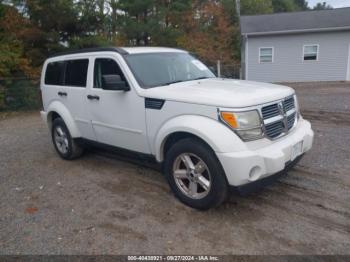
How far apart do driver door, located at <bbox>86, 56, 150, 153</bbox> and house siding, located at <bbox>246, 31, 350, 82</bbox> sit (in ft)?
52.7

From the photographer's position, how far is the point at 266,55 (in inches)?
744

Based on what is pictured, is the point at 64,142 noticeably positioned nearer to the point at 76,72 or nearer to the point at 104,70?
the point at 76,72

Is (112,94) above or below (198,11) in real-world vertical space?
below

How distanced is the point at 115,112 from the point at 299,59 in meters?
16.6

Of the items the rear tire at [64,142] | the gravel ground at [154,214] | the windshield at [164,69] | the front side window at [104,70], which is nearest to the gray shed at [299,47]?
the gravel ground at [154,214]

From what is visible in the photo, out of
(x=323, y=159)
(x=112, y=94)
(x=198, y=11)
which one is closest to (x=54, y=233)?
(x=112, y=94)

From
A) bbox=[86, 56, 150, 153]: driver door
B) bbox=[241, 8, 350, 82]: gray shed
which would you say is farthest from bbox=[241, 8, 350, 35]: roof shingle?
bbox=[86, 56, 150, 153]: driver door

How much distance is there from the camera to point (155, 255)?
114 inches

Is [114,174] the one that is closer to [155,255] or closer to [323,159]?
[155,255]

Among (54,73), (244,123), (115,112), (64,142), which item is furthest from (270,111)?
(54,73)

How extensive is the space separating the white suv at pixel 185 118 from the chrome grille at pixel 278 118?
1 cm

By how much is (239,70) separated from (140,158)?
1640 cm

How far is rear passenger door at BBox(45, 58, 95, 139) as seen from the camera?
494cm

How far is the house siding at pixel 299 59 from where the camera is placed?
687 inches
